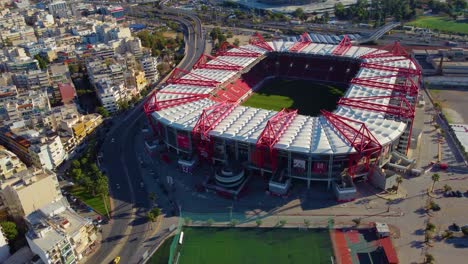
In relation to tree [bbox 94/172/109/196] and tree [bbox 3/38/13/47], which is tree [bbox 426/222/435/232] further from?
tree [bbox 3/38/13/47]

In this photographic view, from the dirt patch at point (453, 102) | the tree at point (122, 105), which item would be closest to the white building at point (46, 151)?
the tree at point (122, 105)

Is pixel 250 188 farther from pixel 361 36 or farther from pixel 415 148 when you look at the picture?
pixel 361 36

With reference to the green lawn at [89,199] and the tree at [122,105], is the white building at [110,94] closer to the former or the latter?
the tree at [122,105]

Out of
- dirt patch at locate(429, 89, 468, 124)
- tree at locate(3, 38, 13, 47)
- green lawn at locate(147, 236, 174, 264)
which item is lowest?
green lawn at locate(147, 236, 174, 264)

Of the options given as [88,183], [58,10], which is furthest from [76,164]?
[58,10]

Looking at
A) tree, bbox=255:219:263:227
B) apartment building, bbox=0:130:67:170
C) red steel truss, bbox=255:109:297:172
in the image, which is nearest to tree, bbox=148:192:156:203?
tree, bbox=255:219:263:227

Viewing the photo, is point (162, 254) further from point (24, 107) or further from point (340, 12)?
Answer: point (340, 12)
